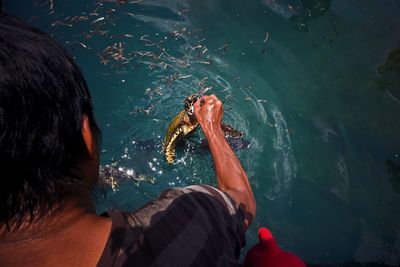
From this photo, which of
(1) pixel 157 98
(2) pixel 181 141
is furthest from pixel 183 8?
(2) pixel 181 141

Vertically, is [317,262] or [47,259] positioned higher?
[47,259]

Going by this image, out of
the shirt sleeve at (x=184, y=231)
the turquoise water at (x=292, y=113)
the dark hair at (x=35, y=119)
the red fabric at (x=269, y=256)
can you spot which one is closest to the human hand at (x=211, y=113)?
the red fabric at (x=269, y=256)

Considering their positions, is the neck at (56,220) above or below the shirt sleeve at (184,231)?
above

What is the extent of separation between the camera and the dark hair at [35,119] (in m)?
0.98

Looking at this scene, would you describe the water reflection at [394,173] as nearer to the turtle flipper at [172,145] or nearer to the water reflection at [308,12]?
the water reflection at [308,12]

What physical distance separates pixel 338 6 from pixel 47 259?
26.4ft

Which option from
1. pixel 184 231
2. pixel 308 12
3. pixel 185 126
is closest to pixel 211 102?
pixel 185 126

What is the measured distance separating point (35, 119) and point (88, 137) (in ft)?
0.95

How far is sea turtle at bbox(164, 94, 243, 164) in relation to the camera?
159 inches

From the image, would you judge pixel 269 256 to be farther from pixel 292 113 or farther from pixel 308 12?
pixel 308 12

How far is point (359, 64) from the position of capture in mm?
6914

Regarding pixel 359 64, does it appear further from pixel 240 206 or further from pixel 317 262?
pixel 240 206

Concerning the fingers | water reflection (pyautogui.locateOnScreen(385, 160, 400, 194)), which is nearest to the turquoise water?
water reflection (pyautogui.locateOnScreen(385, 160, 400, 194))

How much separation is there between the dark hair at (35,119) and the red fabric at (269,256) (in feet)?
5.00
